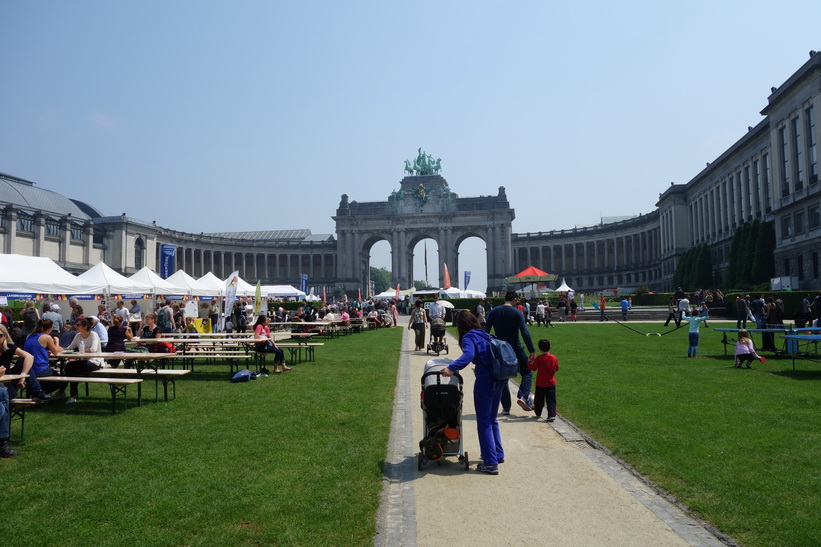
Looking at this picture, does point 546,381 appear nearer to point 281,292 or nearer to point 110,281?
point 110,281

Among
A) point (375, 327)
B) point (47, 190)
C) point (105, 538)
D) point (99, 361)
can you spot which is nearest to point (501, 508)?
point (105, 538)

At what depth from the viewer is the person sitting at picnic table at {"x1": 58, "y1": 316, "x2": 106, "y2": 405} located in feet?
37.0

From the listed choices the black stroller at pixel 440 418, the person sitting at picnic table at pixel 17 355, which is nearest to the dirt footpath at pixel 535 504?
the black stroller at pixel 440 418

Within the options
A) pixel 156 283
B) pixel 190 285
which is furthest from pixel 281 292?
pixel 156 283

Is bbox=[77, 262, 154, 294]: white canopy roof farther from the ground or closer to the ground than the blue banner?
closer to the ground

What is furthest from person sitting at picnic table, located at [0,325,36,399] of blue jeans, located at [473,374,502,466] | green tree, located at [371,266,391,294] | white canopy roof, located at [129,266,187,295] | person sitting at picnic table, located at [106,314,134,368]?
green tree, located at [371,266,391,294]

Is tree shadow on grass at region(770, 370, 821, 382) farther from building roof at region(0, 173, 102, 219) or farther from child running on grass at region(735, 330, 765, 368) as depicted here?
building roof at region(0, 173, 102, 219)

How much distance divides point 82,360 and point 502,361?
28.4ft

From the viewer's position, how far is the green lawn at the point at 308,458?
505 centimetres

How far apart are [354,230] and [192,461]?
96985mm

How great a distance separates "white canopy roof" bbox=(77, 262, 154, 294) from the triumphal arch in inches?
2767

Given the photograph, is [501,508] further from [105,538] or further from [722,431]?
[722,431]

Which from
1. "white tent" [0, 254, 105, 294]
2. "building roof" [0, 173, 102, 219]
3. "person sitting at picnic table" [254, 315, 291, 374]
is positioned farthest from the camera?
"building roof" [0, 173, 102, 219]

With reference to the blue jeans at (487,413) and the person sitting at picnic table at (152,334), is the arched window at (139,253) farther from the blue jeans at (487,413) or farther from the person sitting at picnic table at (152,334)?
the blue jeans at (487,413)
